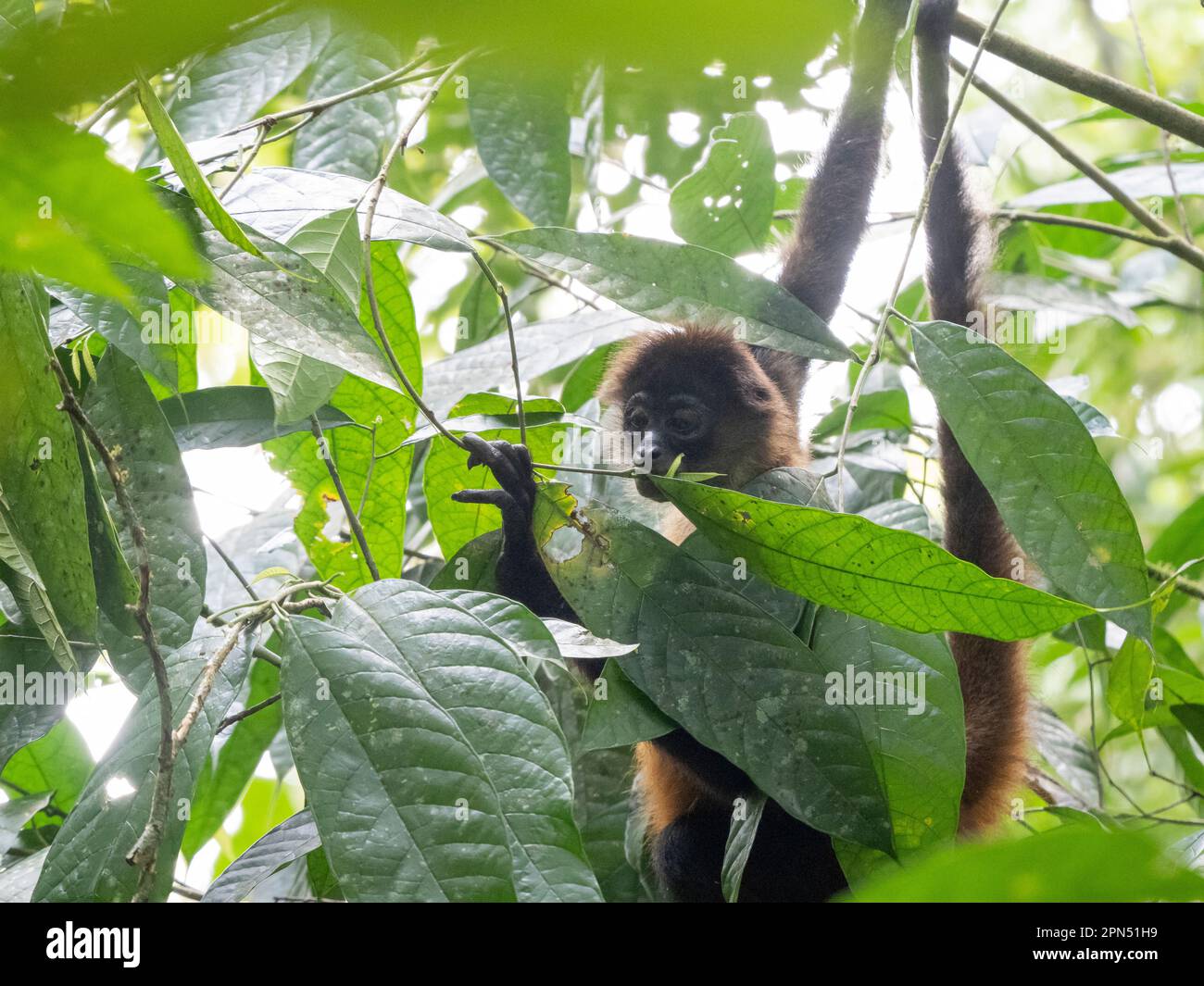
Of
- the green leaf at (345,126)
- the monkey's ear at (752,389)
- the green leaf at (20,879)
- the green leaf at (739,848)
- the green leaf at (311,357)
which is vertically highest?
the green leaf at (345,126)

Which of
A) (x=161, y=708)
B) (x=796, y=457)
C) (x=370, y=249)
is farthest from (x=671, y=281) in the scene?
(x=796, y=457)

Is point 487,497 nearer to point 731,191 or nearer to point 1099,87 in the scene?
point 731,191

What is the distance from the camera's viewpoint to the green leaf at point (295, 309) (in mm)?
1456

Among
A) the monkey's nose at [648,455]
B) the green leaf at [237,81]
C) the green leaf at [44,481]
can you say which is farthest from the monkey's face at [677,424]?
the green leaf at [44,481]

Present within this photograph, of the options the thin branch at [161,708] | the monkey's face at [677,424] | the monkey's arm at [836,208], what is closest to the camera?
the thin branch at [161,708]

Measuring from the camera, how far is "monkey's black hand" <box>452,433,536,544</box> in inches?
86.3

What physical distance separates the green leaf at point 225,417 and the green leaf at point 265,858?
801 millimetres

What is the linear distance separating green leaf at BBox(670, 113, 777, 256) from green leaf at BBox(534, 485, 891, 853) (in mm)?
1101

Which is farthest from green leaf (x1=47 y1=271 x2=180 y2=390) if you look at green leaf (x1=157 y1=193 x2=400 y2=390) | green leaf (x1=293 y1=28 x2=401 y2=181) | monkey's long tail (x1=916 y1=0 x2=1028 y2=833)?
monkey's long tail (x1=916 y1=0 x2=1028 y2=833)

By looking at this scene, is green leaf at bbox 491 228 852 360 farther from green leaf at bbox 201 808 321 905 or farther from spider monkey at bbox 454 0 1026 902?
green leaf at bbox 201 808 321 905

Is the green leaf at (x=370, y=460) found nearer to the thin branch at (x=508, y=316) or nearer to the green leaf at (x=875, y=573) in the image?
the thin branch at (x=508, y=316)

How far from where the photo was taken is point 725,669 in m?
1.73
